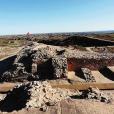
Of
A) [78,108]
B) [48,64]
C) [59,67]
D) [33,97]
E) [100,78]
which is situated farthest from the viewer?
[48,64]

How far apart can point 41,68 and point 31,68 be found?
738mm

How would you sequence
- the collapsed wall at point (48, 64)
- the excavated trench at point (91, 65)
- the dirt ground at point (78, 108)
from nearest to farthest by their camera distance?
the dirt ground at point (78, 108) < the collapsed wall at point (48, 64) < the excavated trench at point (91, 65)

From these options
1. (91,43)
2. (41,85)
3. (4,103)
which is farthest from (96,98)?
(91,43)

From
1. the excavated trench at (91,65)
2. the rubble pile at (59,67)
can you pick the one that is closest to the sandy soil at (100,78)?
the excavated trench at (91,65)

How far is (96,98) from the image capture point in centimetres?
1059

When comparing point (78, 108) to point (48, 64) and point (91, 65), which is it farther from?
point (91, 65)

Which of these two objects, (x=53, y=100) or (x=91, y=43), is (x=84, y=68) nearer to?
(x=53, y=100)

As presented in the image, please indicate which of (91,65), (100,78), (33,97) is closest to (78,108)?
(33,97)

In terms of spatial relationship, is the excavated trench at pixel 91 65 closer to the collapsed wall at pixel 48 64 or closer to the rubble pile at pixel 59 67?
the collapsed wall at pixel 48 64

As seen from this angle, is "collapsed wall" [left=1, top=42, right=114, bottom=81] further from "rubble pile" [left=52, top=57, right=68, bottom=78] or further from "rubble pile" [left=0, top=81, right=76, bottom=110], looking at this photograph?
"rubble pile" [left=0, top=81, right=76, bottom=110]

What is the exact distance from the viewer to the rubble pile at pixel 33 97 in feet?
31.7

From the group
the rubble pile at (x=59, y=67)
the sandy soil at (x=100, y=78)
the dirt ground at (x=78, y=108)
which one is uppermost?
the rubble pile at (x=59, y=67)

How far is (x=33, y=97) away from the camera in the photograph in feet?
32.8

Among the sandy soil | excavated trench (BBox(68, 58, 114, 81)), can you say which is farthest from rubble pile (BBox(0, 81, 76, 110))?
excavated trench (BBox(68, 58, 114, 81))
